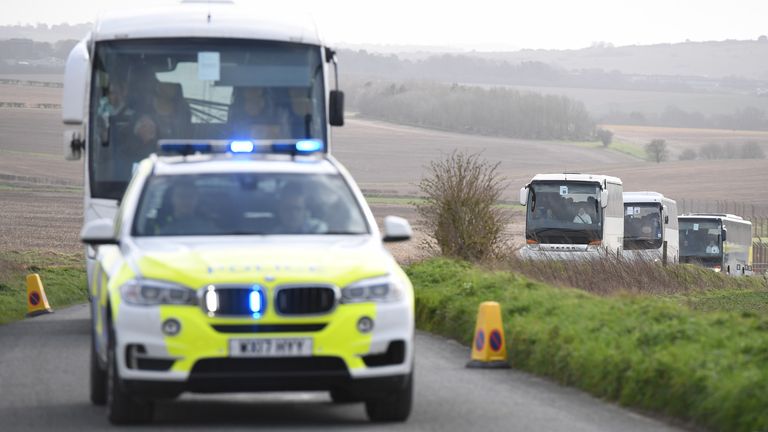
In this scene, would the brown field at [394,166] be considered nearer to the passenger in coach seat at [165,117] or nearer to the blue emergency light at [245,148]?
the passenger in coach seat at [165,117]

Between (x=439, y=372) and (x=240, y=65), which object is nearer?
(x=439, y=372)

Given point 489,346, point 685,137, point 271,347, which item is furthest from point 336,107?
point 685,137

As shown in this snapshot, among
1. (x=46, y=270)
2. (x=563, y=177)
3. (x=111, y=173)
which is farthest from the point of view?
(x=563, y=177)

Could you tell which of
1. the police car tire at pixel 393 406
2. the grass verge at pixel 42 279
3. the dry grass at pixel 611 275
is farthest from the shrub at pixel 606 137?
the police car tire at pixel 393 406

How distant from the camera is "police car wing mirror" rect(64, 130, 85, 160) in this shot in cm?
1884

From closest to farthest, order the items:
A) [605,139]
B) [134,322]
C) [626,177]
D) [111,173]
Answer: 1. [134,322]
2. [111,173]
3. [626,177]
4. [605,139]

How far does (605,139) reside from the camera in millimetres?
168625

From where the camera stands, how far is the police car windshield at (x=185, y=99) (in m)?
18.1

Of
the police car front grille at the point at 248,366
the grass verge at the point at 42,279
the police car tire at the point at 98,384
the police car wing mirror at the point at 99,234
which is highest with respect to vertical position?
the police car wing mirror at the point at 99,234

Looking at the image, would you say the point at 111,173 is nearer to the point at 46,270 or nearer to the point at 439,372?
the point at 439,372

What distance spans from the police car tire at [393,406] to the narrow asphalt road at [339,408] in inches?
4.2

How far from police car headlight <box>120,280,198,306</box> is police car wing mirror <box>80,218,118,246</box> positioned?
92 centimetres

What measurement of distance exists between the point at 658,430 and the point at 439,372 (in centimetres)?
387

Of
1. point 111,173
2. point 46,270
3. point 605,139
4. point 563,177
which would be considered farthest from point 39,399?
point 605,139
